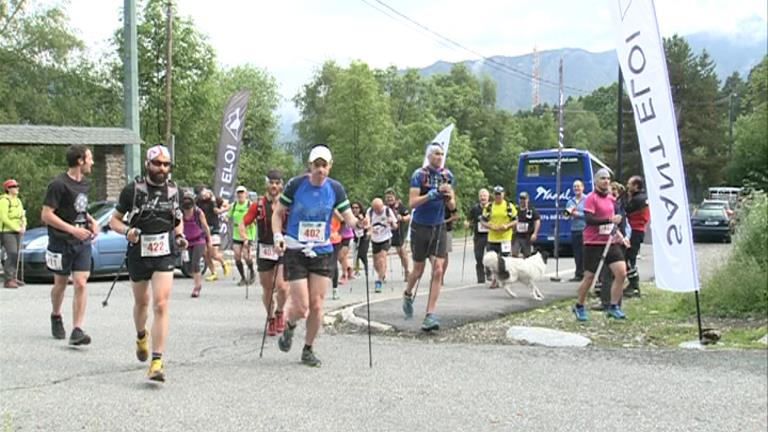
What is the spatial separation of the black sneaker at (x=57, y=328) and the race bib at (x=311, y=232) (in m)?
2.98

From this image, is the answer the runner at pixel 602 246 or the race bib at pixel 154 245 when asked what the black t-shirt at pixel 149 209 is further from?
the runner at pixel 602 246

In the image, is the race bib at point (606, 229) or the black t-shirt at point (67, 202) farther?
the race bib at point (606, 229)

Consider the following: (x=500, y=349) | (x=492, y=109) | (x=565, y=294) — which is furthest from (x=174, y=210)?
(x=492, y=109)

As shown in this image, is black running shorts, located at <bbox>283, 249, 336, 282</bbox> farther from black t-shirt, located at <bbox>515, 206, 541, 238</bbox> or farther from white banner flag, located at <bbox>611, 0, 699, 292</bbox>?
black t-shirt, located at <bbox>515, 206, 541, 238</bbox>

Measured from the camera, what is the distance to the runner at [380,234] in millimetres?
14336

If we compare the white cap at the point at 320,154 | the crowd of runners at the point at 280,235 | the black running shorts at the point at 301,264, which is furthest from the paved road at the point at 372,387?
the white cap at the point at 320,154

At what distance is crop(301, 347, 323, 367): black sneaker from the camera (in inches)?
276

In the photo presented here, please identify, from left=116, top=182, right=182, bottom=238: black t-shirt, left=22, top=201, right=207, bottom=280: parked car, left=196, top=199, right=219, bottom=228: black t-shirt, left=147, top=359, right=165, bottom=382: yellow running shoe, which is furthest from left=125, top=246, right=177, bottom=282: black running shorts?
left=196, top=199, right=219, bottom=228: black t-shirt

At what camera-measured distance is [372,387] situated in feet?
20.4

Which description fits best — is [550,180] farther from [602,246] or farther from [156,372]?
[156,372]

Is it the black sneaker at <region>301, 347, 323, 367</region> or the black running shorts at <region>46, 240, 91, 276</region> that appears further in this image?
the black running shorts at <region>46, 240, 91, 276</region>

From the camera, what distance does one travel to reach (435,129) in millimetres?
48375

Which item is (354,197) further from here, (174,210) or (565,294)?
(174,210)

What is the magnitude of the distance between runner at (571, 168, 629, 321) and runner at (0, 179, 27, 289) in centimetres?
985
